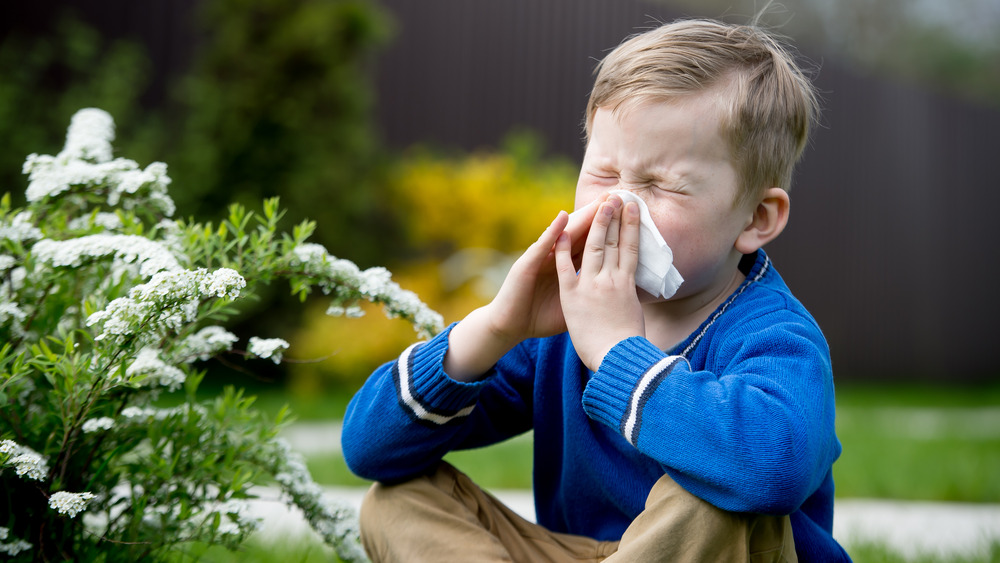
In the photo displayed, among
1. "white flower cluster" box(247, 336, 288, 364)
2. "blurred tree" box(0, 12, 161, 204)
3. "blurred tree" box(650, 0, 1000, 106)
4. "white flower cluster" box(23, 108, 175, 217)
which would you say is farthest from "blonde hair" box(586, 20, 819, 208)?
"blurred tree" box(650, 0, 1000, 106)

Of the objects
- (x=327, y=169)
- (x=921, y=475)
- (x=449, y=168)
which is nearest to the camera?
(x=921, y=475)

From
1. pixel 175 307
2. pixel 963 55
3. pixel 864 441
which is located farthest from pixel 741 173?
pixel 963 55

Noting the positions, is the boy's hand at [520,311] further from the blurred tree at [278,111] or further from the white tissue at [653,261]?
the blurred tree at [278,111]

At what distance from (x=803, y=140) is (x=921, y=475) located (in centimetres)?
249

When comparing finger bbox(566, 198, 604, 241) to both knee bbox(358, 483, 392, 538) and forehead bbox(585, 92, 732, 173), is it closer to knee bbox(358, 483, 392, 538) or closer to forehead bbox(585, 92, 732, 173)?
forehead bbox(585, 92, 732, 173)

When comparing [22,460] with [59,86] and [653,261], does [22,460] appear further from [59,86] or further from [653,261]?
[59,86]

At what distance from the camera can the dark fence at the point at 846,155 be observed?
6.95 meters

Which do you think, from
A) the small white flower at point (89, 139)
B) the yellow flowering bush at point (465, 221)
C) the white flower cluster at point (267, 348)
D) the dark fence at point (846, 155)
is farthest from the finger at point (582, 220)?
the dark fence at point (846, 155)

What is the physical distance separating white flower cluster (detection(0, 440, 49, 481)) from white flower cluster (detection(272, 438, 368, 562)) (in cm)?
44

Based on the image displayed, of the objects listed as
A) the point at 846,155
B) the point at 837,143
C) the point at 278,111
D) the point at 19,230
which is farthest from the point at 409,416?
the point at 846,155

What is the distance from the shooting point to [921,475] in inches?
144

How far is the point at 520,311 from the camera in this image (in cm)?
150

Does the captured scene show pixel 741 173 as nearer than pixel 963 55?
Yes

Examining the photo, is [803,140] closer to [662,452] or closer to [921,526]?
[662,452]
